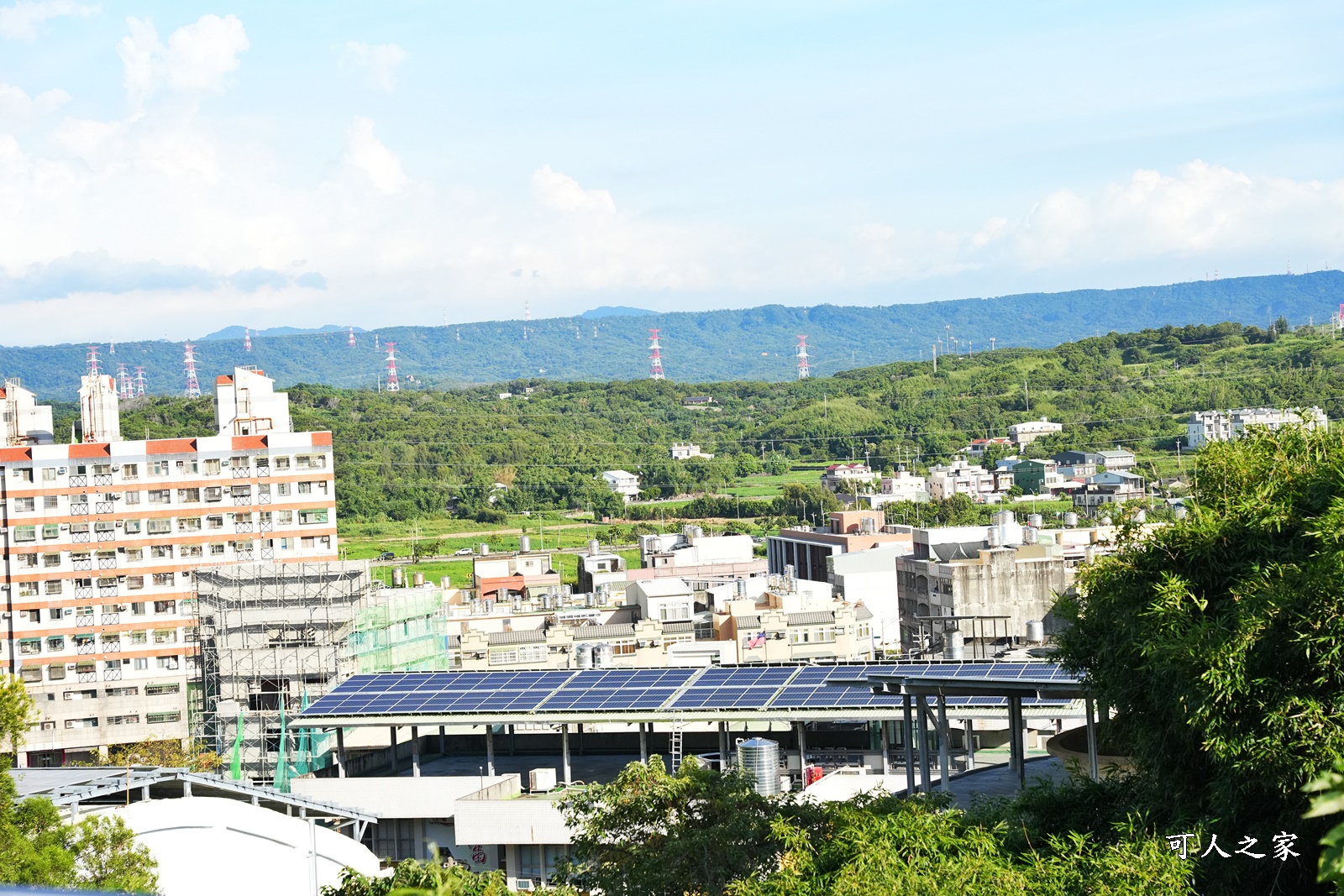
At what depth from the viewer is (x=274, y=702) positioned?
37562mm

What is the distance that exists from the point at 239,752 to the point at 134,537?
17355mm

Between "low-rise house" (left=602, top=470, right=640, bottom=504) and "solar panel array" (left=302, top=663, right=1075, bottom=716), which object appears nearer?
"solar panel array" (left=302, top=663, right=1075, bottom=716)

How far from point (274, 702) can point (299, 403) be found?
109 meters

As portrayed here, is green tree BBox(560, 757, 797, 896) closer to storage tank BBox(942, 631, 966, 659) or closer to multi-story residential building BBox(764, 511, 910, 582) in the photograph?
storage tank BBox(942, 631, 966, 659)

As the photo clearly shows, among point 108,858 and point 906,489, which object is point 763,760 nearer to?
point 108,858

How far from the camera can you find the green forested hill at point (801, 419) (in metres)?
120

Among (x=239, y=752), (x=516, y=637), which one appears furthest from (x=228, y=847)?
(x=516, y=637)

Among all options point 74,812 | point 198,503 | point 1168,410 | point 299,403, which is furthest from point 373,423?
point 74,812

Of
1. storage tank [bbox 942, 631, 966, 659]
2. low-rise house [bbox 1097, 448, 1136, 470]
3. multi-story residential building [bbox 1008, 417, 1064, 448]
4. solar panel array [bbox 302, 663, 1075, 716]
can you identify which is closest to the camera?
solar panel array [bbox 302, 663, 1075, 716]

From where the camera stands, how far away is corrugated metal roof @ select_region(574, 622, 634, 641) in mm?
44031

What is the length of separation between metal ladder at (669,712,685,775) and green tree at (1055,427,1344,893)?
10838 millimetres

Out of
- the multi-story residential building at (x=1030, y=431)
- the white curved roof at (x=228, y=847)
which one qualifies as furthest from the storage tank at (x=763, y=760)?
the multi-story residential building at (x=1030, y=431)

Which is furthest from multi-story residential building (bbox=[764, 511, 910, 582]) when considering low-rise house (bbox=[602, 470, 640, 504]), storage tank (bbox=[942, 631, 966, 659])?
low-rise house (bbox=[602, 470, 640, 504])

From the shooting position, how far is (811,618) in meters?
44.7
